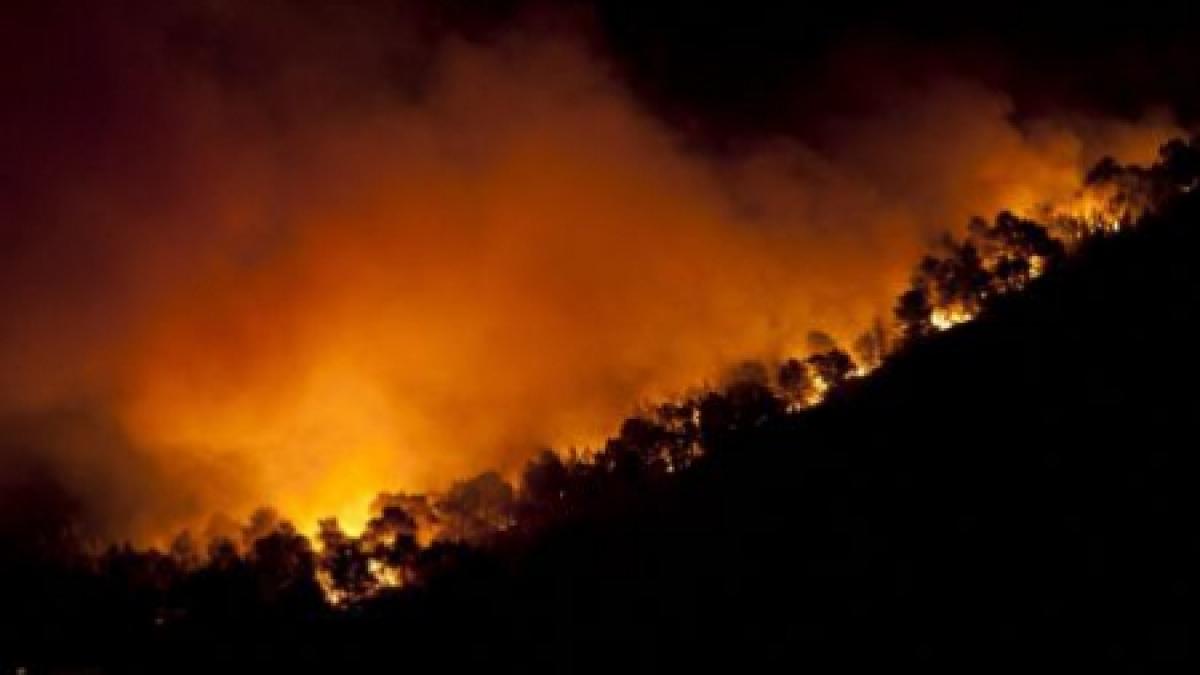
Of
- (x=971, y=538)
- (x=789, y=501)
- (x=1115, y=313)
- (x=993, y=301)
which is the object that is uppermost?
(x=993, y=301)

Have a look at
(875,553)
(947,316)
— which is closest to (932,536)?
(875,553)

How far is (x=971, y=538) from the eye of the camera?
17.5m

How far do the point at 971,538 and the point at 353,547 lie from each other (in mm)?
19999

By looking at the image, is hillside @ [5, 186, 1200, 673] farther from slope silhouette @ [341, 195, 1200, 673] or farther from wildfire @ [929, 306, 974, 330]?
wildfire @ [929, 306, 974, 330]

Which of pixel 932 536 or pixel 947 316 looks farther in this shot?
pixel 947 316

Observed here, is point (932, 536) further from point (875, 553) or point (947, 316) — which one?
point (947, 316)

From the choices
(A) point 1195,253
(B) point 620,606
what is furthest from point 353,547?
(A) point 1195,253

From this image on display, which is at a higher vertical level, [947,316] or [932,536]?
[947,316]

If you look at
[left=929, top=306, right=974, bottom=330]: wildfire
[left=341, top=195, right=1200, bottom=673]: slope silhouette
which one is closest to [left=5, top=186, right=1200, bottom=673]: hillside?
[left=341, top=195, right=1200, bottom=673]: slope silhouette

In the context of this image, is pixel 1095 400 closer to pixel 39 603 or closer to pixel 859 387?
pixel 859 387

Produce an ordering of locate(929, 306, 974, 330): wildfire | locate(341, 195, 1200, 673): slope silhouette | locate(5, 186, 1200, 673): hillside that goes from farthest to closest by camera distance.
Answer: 1. locate(929, 306, 974, 330): wildfire
2. locate(5, 186, 1200, 673): hillside
3. locate(341, 195, 1200, 673): slope silhouette

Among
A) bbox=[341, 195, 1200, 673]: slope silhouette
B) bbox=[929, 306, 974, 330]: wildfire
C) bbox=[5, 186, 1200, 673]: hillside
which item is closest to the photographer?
bbox=[341, 195, 1200, 673]: slope silhouette

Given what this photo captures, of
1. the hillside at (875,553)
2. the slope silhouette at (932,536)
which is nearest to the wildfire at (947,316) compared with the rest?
the hillside at (875,553)

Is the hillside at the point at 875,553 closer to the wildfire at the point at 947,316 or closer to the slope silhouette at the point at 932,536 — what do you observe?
the slope silhouette at the point at 932,536
